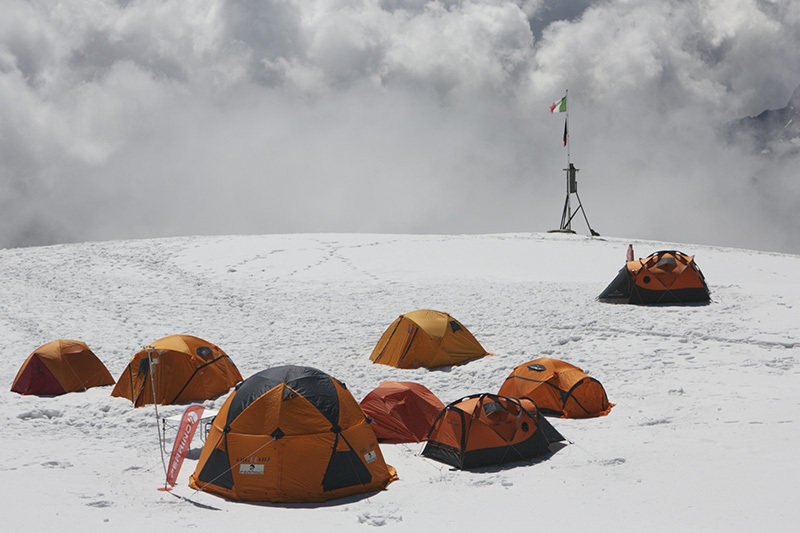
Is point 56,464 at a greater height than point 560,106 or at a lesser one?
lesser

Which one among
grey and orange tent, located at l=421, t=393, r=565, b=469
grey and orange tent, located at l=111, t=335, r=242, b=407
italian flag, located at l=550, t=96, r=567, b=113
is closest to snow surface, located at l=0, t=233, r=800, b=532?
grey and orange tent, located at l=421, t=393, r=565, b=469

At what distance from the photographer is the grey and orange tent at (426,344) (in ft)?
69.8

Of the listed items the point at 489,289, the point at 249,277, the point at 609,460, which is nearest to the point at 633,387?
the point at 609,460

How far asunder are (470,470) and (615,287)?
1500cm

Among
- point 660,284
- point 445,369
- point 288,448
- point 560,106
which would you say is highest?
point 560,106

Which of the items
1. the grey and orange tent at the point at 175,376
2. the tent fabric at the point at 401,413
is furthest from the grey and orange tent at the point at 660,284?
the grey and orange tent at the point at 175,376

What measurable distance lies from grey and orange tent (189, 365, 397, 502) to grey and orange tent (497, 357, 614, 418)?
15.5ft

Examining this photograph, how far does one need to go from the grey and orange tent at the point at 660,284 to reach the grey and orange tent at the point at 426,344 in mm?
7414

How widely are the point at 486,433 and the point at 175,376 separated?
8.35m

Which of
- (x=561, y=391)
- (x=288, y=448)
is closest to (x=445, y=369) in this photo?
(x=561, y=391)

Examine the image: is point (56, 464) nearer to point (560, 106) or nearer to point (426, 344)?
point (426, 344)

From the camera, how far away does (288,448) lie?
41.6 feet

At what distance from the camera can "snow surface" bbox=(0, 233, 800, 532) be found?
11.2 metres

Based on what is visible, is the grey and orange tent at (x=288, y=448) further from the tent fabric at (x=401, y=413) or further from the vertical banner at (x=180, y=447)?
the tent fabric at (x=401, y=413)
